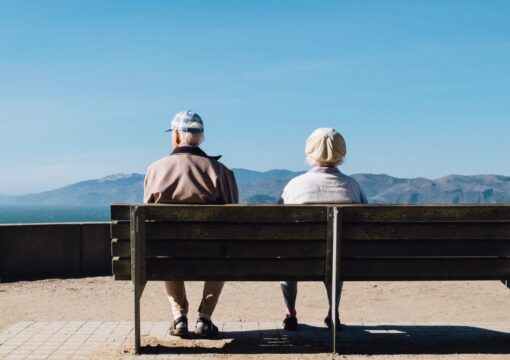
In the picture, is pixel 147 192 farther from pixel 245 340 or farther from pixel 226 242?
pixel 245 340

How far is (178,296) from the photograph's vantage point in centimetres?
541

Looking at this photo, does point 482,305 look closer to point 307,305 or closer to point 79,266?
point 307,305

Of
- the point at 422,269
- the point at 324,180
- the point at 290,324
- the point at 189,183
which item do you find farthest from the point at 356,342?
the point at 189,183

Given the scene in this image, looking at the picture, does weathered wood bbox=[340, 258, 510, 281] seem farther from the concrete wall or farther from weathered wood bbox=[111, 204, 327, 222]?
the concrete wall

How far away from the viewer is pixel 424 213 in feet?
15.7

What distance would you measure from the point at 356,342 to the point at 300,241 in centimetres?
102

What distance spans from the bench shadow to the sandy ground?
569mm

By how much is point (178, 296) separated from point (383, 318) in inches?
90.5

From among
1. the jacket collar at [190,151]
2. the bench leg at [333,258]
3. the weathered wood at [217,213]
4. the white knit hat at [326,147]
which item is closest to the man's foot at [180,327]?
the weathered wood at [217,213]

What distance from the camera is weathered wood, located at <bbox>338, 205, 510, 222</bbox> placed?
4.73 meters

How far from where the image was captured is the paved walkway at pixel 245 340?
4898 millimetres

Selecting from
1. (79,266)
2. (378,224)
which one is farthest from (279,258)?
(79,266)

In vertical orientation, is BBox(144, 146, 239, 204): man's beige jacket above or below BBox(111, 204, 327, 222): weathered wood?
above

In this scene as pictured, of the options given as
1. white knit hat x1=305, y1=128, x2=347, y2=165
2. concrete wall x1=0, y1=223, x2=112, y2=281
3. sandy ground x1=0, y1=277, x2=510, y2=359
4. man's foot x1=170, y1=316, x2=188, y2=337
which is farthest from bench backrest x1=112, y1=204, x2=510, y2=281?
concrete wall x1=0, y1=223, x2=112, y2=281
